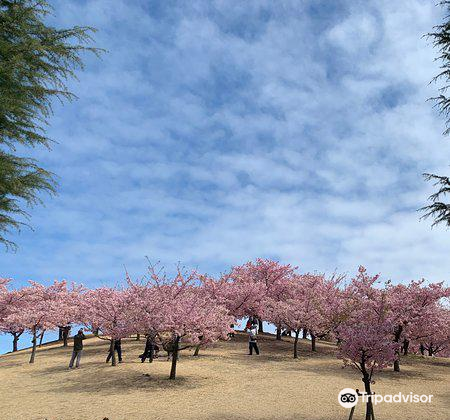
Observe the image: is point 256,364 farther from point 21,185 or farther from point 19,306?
point 19,306

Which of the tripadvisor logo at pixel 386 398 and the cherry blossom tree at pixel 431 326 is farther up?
the cherry blossom tree at pixel 431 326

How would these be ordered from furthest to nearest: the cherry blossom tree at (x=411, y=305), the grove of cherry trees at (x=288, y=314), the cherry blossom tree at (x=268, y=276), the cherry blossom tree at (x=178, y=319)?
1. the cherry blossom tree at (x=268, y=276)
2. the cherry blossom tree at (x=411, y=305)
3. the cherry blossom tree at (x=178, y=319)
4. the grove of cherry trees at (x=288, y=314)

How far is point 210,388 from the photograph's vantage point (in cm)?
1816

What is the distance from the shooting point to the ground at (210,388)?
14492 mm

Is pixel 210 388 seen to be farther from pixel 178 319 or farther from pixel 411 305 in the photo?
pixel 411 305

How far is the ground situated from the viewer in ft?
47.5

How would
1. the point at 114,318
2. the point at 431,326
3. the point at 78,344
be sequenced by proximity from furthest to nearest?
the point at 431,326 < the point at 78,344 < the point at 114,318

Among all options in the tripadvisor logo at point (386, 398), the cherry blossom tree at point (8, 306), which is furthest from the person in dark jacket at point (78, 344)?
the cherry blossom tree at point (8, 306)

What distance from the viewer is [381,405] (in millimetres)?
15453

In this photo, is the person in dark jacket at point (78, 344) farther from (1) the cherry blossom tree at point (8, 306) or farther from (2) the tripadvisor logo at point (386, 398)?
(1) the cherry blossom tree at point (8, 306)

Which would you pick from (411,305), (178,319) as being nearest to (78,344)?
(178,319)

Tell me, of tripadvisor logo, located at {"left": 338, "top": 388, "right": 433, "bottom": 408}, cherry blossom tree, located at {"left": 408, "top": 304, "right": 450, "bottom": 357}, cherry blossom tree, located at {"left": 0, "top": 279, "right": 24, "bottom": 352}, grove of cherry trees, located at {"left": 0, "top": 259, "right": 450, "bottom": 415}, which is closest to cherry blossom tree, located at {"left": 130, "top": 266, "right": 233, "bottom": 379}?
grove of cherry trees, located at {"left": 0, "top": 259, "right": 450, "bottom": 415}

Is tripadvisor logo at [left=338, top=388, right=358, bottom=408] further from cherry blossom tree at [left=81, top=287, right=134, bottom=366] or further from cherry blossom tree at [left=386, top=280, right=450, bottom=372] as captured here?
cherry blossom tree at [left=81, top=287, right=134, bottom=366]

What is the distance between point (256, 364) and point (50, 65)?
65.1ft
